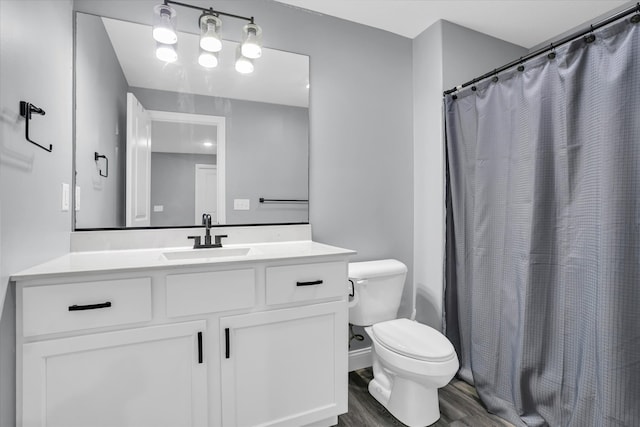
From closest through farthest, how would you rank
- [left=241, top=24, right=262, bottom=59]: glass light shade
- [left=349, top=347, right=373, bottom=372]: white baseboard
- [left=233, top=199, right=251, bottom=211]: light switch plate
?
1. [left=241, top=24, right=262, bottom=59]: glass light shade
2. [left=233, top=199, right=251, bottom=211]: light switch plate
3. [left=349, top=347, right=373, bottom=372]: white baseboard

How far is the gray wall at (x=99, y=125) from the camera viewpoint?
155 centimetres

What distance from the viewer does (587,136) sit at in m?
1.41

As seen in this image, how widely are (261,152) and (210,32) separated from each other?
0.68 m

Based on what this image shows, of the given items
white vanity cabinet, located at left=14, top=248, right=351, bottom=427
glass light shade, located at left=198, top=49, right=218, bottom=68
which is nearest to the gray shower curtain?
white vanity cabinet, located at left=14, top=248, right=351, bottom=427

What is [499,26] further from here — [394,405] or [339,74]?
[394,405]

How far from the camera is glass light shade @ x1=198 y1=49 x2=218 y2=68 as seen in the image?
1.79 metres

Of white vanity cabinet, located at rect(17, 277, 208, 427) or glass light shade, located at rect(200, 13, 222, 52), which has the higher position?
glass light shade, located at rect(200, 13, 222, 52)

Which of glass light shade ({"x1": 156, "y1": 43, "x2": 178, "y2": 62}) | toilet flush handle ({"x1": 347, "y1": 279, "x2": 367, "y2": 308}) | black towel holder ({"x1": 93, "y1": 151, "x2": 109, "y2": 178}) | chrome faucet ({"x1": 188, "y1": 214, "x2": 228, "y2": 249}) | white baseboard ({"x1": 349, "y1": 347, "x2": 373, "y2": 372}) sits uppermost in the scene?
glass light shade ({"x1": 156, "y1": 43, "x2": 178, "y2": 62})

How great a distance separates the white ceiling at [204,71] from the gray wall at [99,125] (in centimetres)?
7

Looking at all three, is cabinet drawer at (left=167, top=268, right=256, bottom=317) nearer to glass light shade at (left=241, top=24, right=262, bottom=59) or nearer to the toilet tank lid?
the toilet tank lid

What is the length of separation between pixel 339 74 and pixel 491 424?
7.26 ft

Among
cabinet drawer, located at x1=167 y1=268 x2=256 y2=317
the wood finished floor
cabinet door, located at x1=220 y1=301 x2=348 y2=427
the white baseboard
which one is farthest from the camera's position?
the white baseboard

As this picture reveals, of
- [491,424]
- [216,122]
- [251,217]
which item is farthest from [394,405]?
[216,122]

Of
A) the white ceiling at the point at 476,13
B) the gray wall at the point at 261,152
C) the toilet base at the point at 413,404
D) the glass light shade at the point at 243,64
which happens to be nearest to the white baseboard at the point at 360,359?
the toilet base at the point at 413,404
